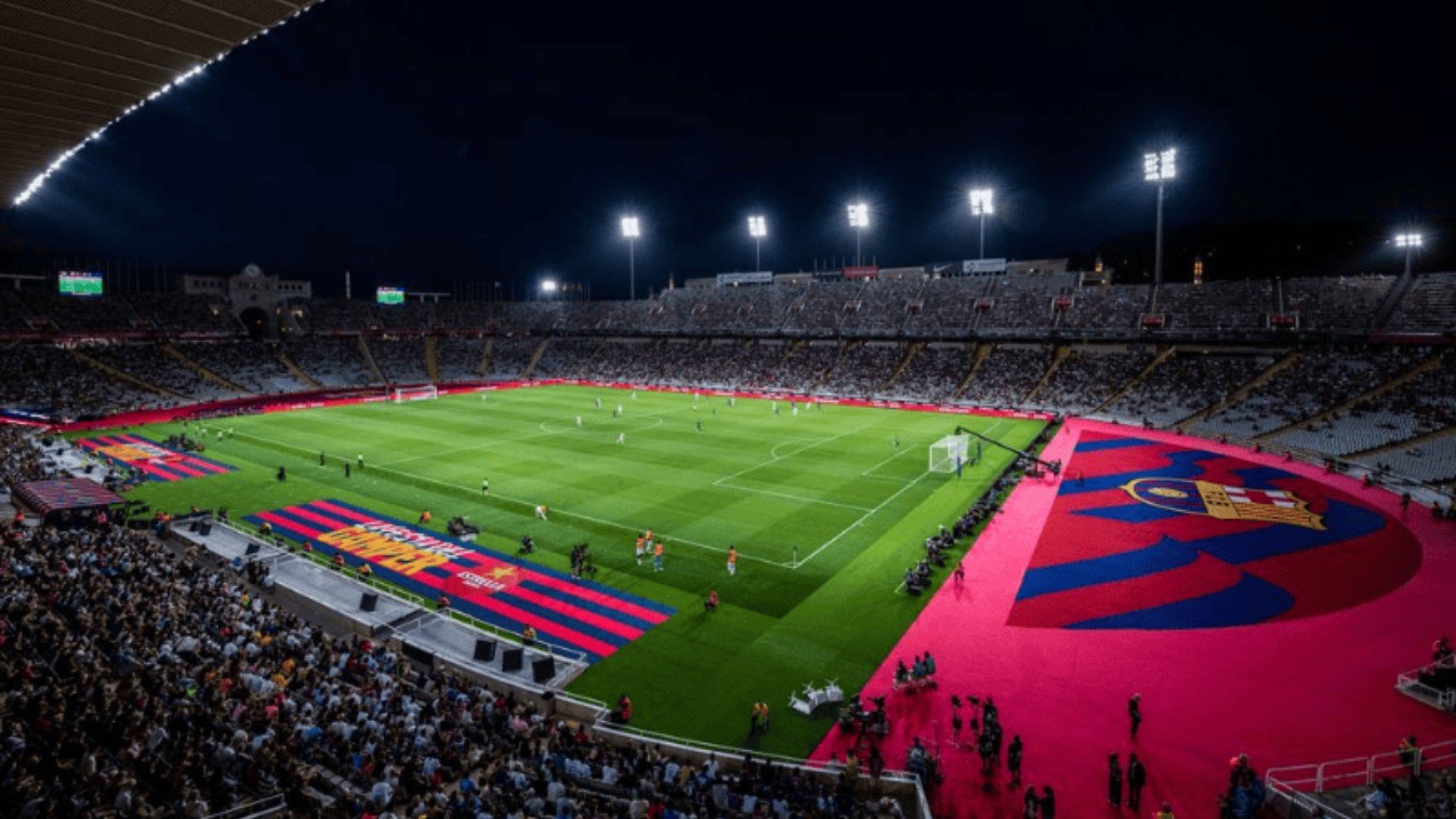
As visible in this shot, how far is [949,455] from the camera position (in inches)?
1677

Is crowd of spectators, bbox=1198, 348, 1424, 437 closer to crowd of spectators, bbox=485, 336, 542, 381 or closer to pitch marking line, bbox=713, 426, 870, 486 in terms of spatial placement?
pitch marking line, bbox=713, 426, 870, 486

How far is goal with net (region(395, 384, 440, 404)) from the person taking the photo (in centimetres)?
7100

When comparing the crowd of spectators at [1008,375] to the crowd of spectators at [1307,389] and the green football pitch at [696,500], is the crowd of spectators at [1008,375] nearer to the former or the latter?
Answer: the green football pitch at [696,500]

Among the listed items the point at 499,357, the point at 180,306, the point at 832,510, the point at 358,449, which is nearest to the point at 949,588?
the point at 832,510

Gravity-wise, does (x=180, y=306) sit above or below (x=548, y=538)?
above

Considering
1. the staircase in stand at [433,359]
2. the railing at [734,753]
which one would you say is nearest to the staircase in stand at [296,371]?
the staircase in stand at [433,359]

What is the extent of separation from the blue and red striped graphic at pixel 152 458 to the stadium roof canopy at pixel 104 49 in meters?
26.9

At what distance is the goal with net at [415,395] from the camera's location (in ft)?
233

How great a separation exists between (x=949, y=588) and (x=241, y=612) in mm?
20754

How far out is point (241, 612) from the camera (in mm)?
18797

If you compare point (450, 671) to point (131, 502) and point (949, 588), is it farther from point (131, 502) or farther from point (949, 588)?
point (131, 502)

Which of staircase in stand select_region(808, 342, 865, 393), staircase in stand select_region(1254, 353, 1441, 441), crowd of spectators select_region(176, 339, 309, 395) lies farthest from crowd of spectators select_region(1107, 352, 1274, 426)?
crowd of spectators select_region(176, 339, 309, 395)

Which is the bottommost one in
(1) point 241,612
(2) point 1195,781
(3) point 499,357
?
(2) point 1195,781

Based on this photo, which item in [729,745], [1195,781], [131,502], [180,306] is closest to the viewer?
[1195,781]
